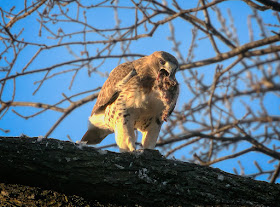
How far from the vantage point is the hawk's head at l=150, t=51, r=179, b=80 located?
384 centimetres

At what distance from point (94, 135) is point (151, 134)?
94cm

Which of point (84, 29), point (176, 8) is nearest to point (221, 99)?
point (176, 8)

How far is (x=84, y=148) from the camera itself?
8.91 ft

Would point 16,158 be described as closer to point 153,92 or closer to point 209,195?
point 209,195

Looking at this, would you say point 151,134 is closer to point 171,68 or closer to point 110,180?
point 171,68

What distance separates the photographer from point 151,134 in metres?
4.28

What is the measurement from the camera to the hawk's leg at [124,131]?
398cm

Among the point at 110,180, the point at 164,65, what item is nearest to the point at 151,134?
the point at 164,65

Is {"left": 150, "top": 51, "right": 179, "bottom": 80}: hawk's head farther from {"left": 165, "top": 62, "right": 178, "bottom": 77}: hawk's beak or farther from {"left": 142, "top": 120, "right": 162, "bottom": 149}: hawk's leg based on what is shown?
{"left": 142, "top": 120, "right": 162, "bottom": 149}: hawk's leg

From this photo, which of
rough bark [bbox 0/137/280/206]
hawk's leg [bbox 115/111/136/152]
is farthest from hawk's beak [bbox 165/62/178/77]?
rough bark [bbox 0/137/280/206]

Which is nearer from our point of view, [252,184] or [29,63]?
[252,184]

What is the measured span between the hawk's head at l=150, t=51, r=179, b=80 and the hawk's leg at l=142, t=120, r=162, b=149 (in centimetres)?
65

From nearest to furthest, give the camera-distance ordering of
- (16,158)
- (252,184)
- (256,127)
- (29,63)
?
(16,158) → (252,184) → (29,63) → (256,127)

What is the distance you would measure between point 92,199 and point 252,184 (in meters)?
1.28
